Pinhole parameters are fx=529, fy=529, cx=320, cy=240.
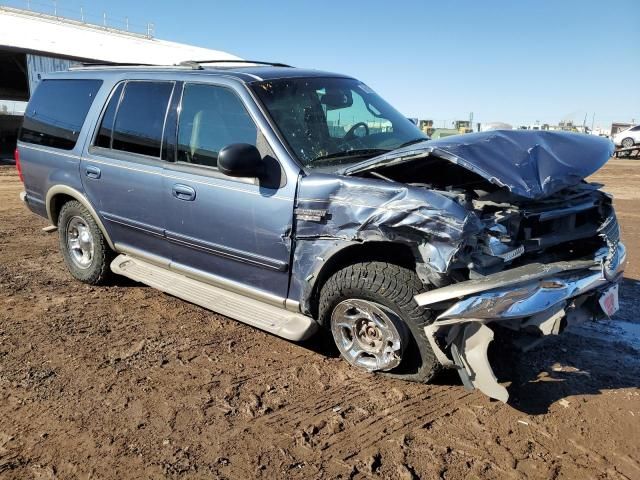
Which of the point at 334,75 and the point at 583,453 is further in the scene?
the point at 334,75

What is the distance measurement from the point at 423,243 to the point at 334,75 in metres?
2.29

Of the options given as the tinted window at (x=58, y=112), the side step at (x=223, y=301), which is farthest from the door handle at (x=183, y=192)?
the tinted window at (x=58, y=112)

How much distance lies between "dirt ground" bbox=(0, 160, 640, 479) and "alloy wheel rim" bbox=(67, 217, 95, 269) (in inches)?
37.5

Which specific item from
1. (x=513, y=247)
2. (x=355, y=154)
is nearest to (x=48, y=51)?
(x=355, y=154)

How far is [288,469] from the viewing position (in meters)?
2.61

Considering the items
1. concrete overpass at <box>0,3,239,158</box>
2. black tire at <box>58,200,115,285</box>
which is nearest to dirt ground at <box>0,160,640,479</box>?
black tire at <box>58,200,115,285</box>

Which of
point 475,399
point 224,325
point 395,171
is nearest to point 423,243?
point 395,171

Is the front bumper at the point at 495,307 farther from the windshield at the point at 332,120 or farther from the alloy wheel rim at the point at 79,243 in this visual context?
the alloy wheel rim at the point at 79,243

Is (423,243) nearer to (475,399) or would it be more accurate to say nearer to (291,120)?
(475,399)

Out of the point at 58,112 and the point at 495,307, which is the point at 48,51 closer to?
the point at 58,112

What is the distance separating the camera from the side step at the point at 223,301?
3.58m

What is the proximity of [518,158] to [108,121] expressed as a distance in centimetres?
356

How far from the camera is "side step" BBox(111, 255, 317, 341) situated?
358 cm

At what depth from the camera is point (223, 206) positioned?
3797mm
